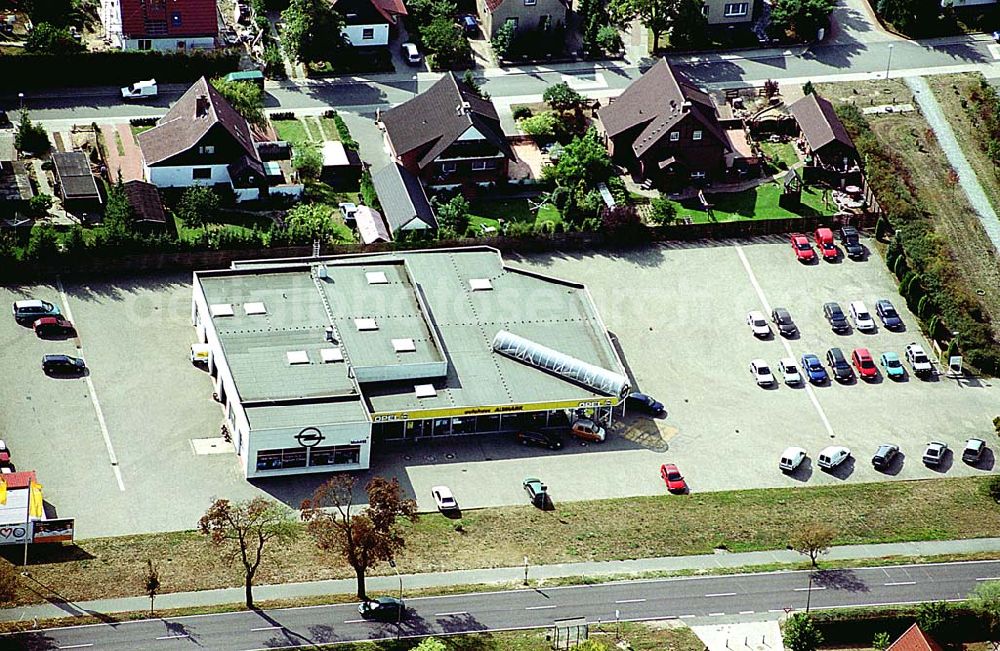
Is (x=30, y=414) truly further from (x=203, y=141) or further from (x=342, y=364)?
(x=203, y=141)

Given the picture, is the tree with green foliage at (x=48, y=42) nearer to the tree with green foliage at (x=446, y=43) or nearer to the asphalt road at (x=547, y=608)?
the tree with green foliage at (x=446, y=43)

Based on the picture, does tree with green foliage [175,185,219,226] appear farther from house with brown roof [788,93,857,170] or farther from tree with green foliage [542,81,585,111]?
house with brown roof [788,93,857,170]

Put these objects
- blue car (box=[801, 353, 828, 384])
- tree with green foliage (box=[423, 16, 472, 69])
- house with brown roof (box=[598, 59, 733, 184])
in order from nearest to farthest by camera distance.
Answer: blue car (box=[801, 353, 828, 384]) → house with brown roof (box=[598, 59, 733, 184]) → tree with green foliage (box=[423, 16, 472, 69])

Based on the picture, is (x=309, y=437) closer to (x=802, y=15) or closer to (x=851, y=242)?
(x=851, y=242)

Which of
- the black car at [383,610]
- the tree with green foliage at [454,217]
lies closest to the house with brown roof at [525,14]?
the tree with green foliage at [454,217]

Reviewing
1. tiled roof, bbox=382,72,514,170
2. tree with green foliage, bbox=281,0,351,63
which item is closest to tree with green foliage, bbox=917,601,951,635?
tiled roof, bbox=382,72,514,170

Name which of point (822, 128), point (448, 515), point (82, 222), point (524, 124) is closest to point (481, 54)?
point (524, 124)
